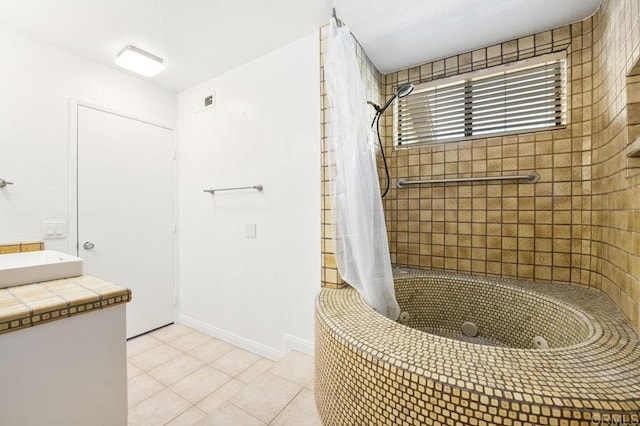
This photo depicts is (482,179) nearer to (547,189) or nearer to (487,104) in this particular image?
(547,189)

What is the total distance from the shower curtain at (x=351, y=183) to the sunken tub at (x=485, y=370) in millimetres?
155

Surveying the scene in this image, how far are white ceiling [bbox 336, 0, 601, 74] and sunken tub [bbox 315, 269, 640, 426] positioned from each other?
1558 mm

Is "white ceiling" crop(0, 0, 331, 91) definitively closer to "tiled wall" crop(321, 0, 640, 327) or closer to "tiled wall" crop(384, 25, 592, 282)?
"tiled wall" crop(321, 0, 640, 327)

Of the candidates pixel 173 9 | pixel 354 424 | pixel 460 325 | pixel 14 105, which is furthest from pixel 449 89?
pixel 14 105

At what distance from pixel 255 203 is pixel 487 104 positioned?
1.79 m

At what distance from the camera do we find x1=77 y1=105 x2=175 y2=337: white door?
6.82 ft

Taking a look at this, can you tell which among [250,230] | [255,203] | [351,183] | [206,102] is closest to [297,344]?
[250,230]

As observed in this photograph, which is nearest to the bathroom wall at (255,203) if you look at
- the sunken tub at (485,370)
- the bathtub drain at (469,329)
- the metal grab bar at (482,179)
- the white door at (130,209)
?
the white door at (130,209)

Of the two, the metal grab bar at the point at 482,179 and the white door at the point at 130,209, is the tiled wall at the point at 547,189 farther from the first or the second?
the white door at the point at 130,209

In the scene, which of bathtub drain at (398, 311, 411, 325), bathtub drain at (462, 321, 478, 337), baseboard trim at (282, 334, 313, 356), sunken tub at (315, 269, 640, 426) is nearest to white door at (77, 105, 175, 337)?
baseboard trim at (282, 334, 313, 356)

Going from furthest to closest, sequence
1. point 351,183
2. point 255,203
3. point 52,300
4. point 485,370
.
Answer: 1. point 255,203
2. point 351,183
3. point 52,300
4. point 485,370

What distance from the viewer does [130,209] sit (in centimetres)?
231

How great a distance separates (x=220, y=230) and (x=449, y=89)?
6.94ft

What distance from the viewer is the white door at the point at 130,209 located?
2078mm
